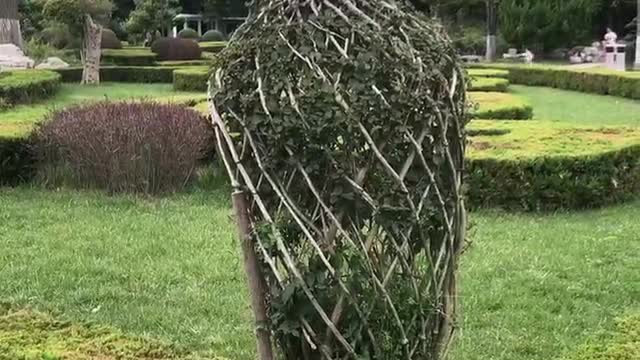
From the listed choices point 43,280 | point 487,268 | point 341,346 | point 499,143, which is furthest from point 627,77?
point 341,346

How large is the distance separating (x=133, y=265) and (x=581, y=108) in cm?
1239

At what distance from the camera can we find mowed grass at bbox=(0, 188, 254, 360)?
4.65m

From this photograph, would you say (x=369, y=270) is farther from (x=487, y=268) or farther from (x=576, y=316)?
(x=487, y=268)

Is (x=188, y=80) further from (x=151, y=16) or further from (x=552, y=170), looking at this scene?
(x=552, y=170)

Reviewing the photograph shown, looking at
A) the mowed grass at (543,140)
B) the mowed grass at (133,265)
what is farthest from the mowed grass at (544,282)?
the mowed grass at (133,265)

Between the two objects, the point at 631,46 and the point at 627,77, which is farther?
the point at 631,46

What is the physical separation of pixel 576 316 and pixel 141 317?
85.1 inches

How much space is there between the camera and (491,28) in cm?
3309

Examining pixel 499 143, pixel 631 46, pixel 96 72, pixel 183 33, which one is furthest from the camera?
pixel 183 33

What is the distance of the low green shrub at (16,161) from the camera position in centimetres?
883

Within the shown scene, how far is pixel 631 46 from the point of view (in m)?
32.4

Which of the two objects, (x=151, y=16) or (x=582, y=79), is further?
(x=151, y=16)

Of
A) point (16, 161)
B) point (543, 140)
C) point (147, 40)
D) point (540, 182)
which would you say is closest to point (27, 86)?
point (16, 161)

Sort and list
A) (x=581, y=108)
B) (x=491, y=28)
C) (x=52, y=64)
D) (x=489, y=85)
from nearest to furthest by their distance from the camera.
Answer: (x=489, y=85) → (x=581, y=108) → (x=52, y=64) → (x=491, y=28)
